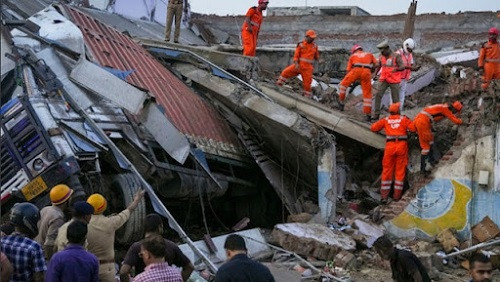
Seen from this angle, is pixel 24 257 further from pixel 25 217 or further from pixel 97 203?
pixel 97 203

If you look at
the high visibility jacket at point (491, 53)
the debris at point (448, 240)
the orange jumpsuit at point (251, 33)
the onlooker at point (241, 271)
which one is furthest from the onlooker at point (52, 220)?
the high visibility jacket at point (491, 53)

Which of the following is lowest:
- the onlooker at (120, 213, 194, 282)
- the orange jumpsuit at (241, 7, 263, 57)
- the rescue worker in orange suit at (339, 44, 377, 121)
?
the onlooker at (120, 213, 194, 282)

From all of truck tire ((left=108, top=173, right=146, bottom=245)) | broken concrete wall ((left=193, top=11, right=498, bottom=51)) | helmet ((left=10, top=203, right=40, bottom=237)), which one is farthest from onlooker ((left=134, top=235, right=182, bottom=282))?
broken concrete wall ((left=193, top=11, right=498, bottom=51))

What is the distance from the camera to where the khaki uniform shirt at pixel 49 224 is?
616 centimetres

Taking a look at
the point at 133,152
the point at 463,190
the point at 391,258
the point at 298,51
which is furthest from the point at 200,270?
the point at 298,51

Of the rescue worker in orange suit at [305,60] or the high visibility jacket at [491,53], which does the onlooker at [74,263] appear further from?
the high visibility jacket at [491,53]

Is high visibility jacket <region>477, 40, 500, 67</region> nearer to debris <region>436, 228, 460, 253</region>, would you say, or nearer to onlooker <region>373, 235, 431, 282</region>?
debris <region>436, 228, 460, 253</region>

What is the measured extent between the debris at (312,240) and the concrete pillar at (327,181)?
84 centimetres

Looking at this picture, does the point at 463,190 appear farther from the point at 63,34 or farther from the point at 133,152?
the point at 63,34

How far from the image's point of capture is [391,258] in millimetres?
5723

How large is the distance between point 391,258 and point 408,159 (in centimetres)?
628

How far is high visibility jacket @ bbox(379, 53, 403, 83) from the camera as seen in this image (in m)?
12.9

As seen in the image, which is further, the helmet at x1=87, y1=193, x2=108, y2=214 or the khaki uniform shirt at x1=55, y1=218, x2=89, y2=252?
the helmet at x1=87, y1=193, x2=108, y2=214

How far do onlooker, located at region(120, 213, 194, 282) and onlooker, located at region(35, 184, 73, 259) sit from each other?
27.5 inches
